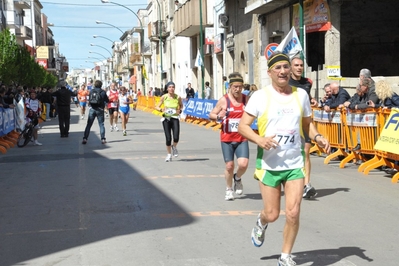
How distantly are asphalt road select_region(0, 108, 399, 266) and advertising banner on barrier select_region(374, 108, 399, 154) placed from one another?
529 mm

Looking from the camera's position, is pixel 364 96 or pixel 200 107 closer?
pixel 364 96

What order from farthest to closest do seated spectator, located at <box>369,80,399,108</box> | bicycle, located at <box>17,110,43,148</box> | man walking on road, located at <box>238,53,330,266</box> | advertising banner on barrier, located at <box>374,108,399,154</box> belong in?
bicycle, located at <box>17,110,43,148</box> → seated spectator, located at <box>369,80,399,108</box> → advertising banner on barrier, located at <box>374,108,399,154</box> → man walking on road, located at <box>238,53,330,266</box>

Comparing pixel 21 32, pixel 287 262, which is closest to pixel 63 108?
pixel 287 262

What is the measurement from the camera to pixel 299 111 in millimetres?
5836

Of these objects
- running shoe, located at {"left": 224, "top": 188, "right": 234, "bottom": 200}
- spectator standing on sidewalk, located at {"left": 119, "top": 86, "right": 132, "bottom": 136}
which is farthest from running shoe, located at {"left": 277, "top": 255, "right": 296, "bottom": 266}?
spectator standing on sidewalk, located at {"left": 119, "top": 86, "right": 132, "bottom": 136}

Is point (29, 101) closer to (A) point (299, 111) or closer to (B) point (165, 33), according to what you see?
(A) point (299, 111)

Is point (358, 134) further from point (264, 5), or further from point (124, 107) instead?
point (264, 5)

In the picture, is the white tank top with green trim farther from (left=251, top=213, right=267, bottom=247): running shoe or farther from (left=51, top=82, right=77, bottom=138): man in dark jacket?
(left=51, top=82, right=77, bottom=138): man in dark jacket

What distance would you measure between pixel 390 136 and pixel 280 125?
21.9 feet

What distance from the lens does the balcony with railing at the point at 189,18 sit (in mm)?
42219

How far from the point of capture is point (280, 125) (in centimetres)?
576

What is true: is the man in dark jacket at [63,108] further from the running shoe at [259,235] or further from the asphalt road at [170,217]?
the running shoe at [259,235]

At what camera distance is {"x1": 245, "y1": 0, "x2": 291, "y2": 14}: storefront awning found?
2692 centimetres

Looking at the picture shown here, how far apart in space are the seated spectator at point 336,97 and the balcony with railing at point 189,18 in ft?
85.8
